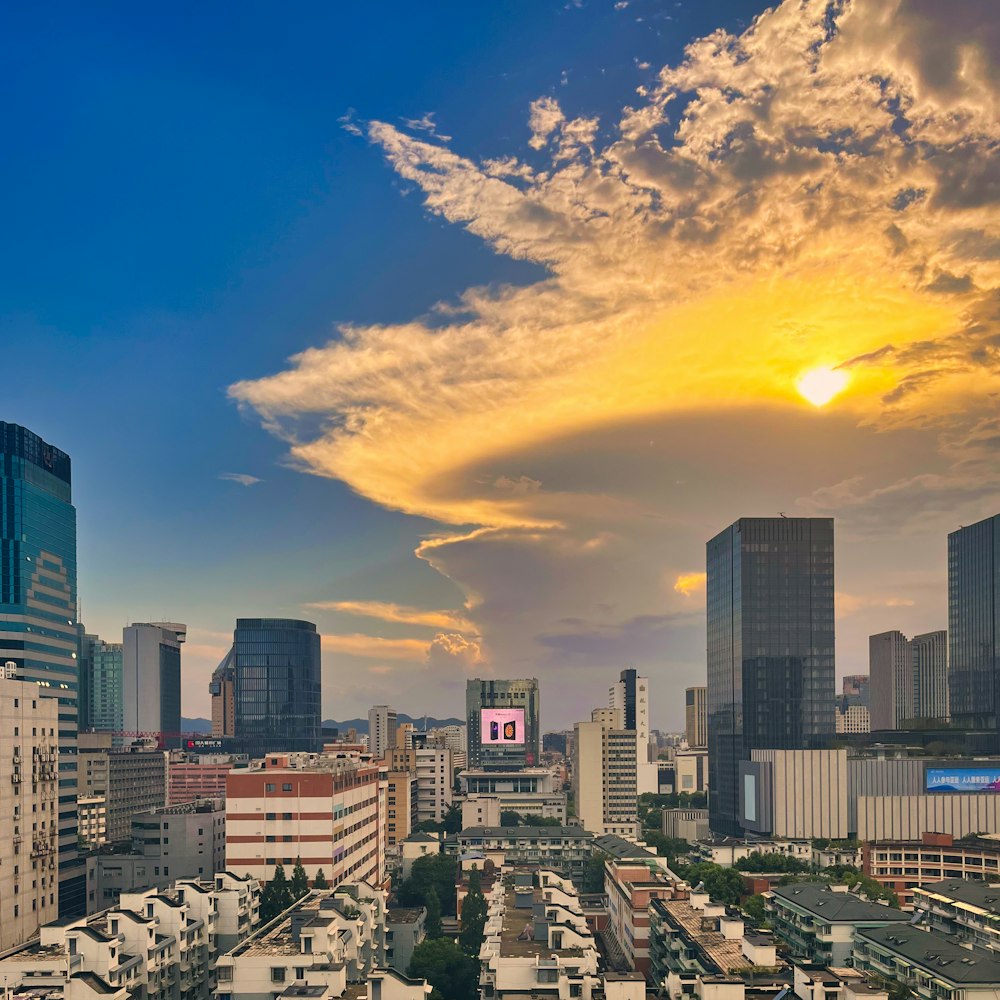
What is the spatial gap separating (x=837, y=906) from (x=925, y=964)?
43.6ft

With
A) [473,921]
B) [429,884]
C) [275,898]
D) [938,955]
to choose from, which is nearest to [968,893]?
[938,955]

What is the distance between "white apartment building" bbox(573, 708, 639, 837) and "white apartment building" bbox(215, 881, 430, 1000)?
4058 inches

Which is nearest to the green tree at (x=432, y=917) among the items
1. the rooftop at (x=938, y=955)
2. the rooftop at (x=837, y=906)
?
the rooftop at (x=837, y=906)

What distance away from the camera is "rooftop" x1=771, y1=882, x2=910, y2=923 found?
207 feet

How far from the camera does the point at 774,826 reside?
385ft

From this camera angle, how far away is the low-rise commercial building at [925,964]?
48.2m

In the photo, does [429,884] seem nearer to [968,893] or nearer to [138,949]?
[138,949]

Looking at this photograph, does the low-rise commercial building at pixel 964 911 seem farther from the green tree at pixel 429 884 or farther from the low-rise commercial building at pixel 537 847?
the low-rise commercial building at pixel 537 847

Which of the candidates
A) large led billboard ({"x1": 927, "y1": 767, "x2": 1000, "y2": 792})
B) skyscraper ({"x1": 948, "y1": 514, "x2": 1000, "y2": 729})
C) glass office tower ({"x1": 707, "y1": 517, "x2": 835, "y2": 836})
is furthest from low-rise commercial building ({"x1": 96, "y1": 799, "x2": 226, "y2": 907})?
skyscraper ({"x1": 948, "y1": 514, "x2": 1000, "y2": 729})

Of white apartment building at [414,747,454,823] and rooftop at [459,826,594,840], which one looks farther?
white apartment building at [414,747,454,823]

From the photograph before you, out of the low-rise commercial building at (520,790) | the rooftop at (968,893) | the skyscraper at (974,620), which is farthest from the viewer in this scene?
the skyscraper at (974,620)

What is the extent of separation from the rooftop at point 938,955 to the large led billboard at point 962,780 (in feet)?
193

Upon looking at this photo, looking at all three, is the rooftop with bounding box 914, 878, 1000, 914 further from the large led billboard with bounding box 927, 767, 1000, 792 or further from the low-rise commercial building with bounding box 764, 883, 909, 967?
the large led billboard with bounding box 927, 767, 1000, 792

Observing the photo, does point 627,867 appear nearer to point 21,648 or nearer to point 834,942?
point 834,942
